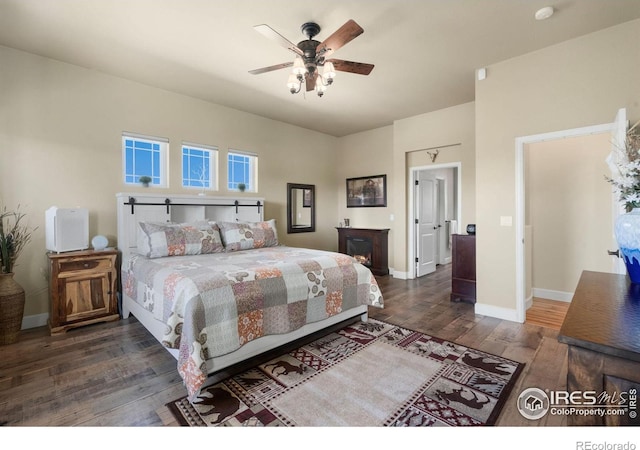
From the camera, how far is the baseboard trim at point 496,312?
11.0 feet

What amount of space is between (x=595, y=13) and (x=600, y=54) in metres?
0.46

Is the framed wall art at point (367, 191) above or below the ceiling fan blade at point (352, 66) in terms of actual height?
below

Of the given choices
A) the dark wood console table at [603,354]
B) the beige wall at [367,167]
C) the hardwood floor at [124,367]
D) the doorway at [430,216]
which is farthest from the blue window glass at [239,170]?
the dark wood console table at [603,354]

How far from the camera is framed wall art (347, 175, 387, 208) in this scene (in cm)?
601

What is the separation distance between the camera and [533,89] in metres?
3.18

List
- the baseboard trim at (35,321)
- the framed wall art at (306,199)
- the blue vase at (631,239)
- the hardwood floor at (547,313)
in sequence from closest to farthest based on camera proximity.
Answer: the blue vase at (631,239) < the baseboard trim at (35,321) < the hardwood floor at (547,313) < the framed wall art at (306,199)

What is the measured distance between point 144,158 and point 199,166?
A: 764 mm

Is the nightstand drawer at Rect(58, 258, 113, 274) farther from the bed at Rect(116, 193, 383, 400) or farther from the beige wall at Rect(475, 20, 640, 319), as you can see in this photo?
the beige wall at Rect(475, 20, 640, 319)

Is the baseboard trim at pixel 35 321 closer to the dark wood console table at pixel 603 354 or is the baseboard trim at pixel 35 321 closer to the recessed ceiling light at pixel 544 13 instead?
the dark wood console table at pixel 603 354

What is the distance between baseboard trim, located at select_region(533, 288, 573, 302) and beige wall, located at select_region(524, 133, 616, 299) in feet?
0.05

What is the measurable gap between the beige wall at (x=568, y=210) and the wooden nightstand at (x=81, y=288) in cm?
512
